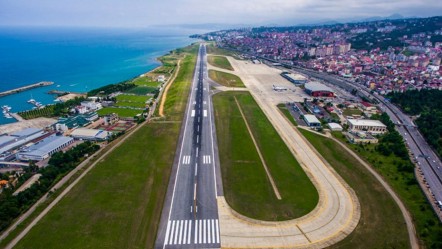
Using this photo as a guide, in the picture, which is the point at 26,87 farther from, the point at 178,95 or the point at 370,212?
the point at 370,212

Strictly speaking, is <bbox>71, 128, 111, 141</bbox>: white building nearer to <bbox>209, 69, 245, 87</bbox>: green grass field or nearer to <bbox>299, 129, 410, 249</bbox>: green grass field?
<bbox>299, 129, 410, 249</bbox>: green grass field

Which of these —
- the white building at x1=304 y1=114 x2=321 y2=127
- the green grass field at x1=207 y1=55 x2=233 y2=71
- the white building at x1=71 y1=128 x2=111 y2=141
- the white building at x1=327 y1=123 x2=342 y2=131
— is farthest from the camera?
the green grass field at x1=207 y1=55 x2=233 y2=71

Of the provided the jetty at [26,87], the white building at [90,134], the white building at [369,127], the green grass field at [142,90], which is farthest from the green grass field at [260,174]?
the jetty at [26,87]

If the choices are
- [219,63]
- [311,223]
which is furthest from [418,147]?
[219,63]

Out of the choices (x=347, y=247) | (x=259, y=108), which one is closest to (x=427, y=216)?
(x=347, y=247)

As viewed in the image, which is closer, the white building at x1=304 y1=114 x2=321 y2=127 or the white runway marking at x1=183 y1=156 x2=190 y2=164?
the white runway marking at x1=183 y1=156 x2=190 y2=164

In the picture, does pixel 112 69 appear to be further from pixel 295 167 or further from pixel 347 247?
pixel 347 247

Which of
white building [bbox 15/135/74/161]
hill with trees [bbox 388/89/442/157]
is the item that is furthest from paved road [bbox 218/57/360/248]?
white building [bbox 15/135/74/161]
